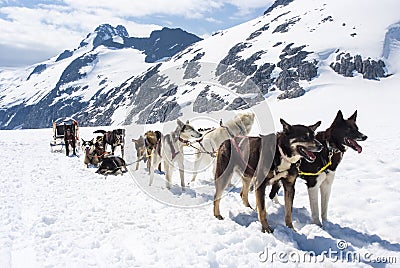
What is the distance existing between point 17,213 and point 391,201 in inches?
272

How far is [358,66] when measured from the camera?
327 ft

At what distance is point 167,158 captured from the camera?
8984mm

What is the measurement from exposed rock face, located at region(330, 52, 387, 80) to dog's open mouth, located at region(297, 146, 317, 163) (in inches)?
3866

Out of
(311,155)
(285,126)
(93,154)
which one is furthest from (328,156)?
(93,154)

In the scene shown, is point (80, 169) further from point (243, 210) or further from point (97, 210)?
A: point (243, 210)

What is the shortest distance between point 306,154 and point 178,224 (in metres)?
2.46

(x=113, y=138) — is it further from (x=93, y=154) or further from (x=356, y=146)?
(x=356, y=146)

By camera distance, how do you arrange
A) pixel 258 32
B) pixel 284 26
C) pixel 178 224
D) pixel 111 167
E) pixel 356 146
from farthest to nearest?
pixel 258 32 < pixel 284 26 < pixel 111 167 < pixel 178 224 < pixel 356 146

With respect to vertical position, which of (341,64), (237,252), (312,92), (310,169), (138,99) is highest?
(341,64)

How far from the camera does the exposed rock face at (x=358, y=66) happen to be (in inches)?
3720

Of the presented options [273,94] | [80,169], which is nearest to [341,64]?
[273,94]

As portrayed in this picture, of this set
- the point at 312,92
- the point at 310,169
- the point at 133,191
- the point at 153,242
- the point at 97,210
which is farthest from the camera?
the point at 312,92

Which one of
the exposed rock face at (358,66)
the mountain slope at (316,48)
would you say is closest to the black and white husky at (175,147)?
the mountain slope at (316,48)

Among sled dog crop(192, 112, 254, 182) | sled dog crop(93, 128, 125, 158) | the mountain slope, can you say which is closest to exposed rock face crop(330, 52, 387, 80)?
the mountain slope
